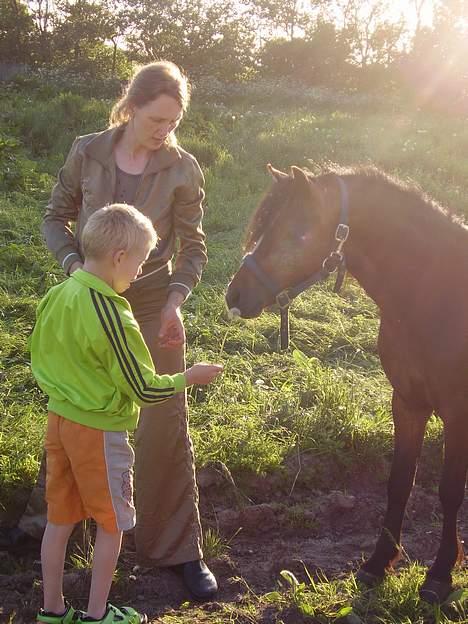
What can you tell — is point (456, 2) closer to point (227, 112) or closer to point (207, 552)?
point (227, 112)

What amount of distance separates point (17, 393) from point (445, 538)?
105 inches

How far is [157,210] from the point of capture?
2869 millimetres

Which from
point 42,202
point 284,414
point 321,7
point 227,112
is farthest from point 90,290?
point 321,7

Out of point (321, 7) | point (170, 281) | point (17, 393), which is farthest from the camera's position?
point (321, 7)

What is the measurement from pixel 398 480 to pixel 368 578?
47cm

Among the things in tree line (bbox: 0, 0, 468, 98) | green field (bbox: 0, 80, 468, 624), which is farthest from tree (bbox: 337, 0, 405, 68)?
green field (bbox: 0, 80, 468, 624)

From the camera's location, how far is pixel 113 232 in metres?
2.17

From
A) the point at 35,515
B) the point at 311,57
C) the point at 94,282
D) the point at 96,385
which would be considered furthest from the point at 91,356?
the point at 311,57

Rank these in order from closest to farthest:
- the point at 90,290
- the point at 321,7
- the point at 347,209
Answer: the point at 90,290
the point at 347,209
the point at 321,7

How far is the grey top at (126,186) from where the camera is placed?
9.29 feet

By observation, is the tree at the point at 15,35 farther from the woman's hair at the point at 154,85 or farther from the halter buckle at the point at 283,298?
the halter buckle at the point at 283,298

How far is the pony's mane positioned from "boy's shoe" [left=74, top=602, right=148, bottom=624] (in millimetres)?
1480

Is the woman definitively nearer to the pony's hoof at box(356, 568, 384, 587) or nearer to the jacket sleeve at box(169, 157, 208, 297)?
the jacket sleeve at box(169, 157, 208, 297)

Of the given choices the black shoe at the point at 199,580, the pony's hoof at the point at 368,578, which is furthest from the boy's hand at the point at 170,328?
A: the pony's hoof at the point at 368,578
